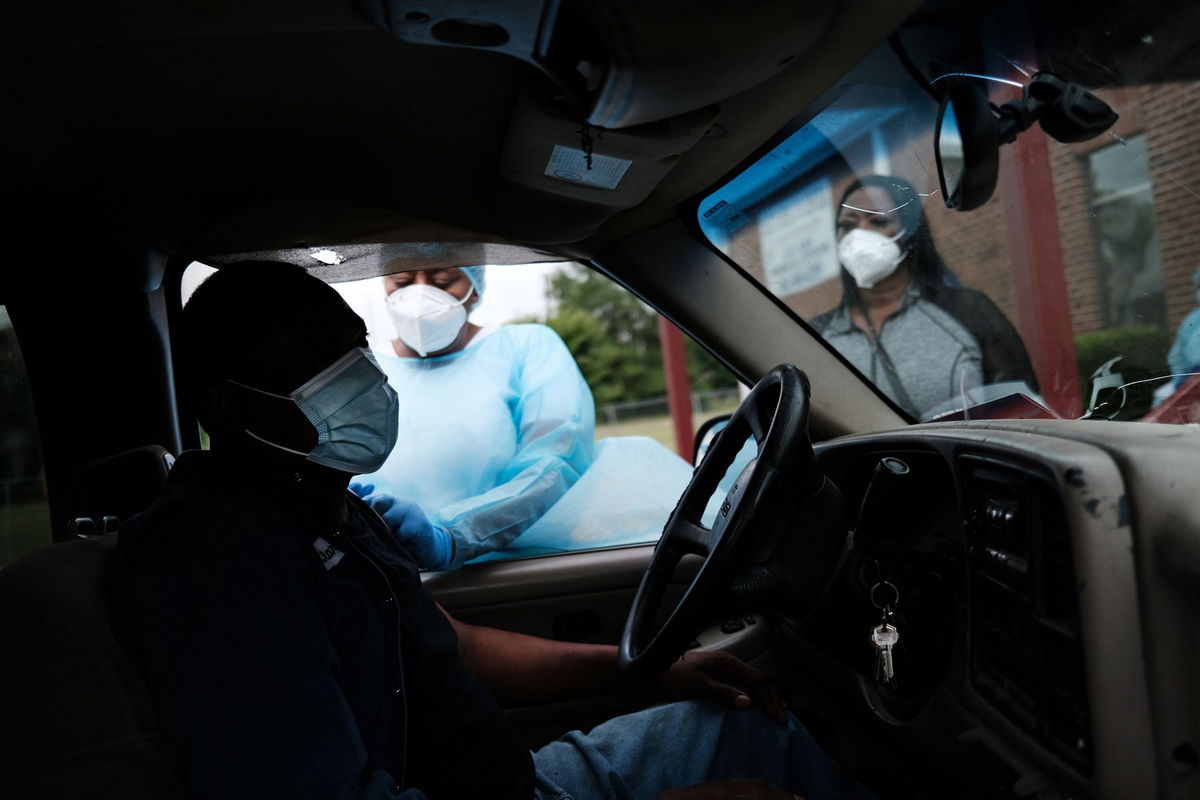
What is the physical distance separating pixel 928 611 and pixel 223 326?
1.29 meters

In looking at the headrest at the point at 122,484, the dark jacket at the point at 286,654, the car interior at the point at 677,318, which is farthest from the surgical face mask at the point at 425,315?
the dark jacket at the point at 286,654

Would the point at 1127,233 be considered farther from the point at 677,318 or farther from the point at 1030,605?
the point at 677,318

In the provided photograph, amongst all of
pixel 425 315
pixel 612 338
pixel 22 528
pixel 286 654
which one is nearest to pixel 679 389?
pixel 425 315

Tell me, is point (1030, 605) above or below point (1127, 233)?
below

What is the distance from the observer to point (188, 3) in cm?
112

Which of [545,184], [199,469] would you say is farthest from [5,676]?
[545,184]

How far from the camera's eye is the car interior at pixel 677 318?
1144 mm

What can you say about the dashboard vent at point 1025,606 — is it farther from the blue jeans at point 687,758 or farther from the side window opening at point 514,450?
the side window opening at point 514,450

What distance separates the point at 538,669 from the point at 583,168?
1.07 m

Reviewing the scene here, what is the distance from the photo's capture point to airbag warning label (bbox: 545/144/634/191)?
1712mm

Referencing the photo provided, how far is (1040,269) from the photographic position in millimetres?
1849

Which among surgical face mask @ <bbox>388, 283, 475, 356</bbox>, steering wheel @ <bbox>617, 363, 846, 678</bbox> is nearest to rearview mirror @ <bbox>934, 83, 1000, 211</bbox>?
steering wheel @ <bbox>617, 363, 846, 678</bbox>

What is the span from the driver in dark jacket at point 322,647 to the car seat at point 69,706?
0.03m

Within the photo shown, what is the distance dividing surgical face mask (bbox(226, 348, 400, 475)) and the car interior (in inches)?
14.9
